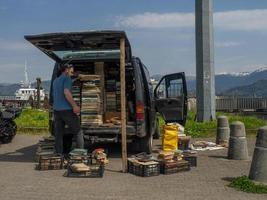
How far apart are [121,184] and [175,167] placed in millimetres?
1519

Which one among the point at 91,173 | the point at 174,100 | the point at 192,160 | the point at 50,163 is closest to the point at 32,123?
the point at 174,100

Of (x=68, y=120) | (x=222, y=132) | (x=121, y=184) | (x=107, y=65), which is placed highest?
(x=107, y=65)

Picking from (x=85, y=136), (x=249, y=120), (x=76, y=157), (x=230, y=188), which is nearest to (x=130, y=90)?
(x=85, y=136)

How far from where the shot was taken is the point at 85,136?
12.2 m

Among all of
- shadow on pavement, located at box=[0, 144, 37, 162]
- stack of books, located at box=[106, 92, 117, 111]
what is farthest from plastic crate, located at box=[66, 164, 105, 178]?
stack of books, located at box=[106, 92, 117, 111]

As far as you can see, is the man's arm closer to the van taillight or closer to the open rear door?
the van taillight

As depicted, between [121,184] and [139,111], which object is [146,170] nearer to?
[121,184]

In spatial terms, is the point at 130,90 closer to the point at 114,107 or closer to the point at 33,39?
the point at 114,107

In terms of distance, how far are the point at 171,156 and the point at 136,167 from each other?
0.76 meters

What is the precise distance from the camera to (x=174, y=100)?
14.8m

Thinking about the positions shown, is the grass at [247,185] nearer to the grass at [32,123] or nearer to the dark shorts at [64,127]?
the dark shorts at [64,127]

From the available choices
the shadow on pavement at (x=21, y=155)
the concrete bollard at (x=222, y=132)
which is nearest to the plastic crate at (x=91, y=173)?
the shadow on pavement at (x=21, y=155)

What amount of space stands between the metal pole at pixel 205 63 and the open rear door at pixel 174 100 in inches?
180

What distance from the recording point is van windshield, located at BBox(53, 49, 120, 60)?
1274cm
